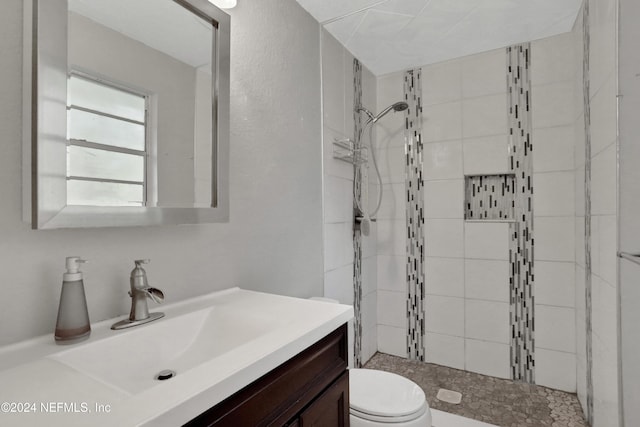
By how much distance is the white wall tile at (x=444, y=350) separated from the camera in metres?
2.31

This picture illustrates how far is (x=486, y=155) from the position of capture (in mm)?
2209

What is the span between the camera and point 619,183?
1196 millimetres

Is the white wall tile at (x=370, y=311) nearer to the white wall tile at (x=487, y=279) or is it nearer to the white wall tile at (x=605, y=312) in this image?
the white wall tile at (x=487, y=279)

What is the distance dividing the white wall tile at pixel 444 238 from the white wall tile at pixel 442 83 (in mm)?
870

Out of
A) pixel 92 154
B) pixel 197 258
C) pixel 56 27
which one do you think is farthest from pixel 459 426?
pixel 56 27

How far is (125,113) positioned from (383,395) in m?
1.36

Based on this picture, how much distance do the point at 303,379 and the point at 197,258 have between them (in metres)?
0.56

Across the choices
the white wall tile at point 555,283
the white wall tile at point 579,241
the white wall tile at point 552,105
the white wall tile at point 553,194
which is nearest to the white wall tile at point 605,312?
the white wall tile at point 579,241

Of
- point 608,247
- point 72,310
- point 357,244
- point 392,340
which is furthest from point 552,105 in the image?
point 72,310

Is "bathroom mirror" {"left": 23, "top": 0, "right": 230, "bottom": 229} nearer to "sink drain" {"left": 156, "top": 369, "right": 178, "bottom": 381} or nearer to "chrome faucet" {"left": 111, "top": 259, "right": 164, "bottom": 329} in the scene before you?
"chrome faucet" {"left": 111, "top": 259, "right": 164, "bottom": 329}

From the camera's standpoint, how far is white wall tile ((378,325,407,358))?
2.50 m

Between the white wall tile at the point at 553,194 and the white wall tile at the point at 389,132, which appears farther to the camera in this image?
the white wall tile at the point at 389,132

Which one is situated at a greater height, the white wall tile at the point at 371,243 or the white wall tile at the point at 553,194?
the white wall tile at the point at 553,194

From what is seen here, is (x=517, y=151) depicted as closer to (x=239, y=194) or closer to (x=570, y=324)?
(x=570, y=324)
